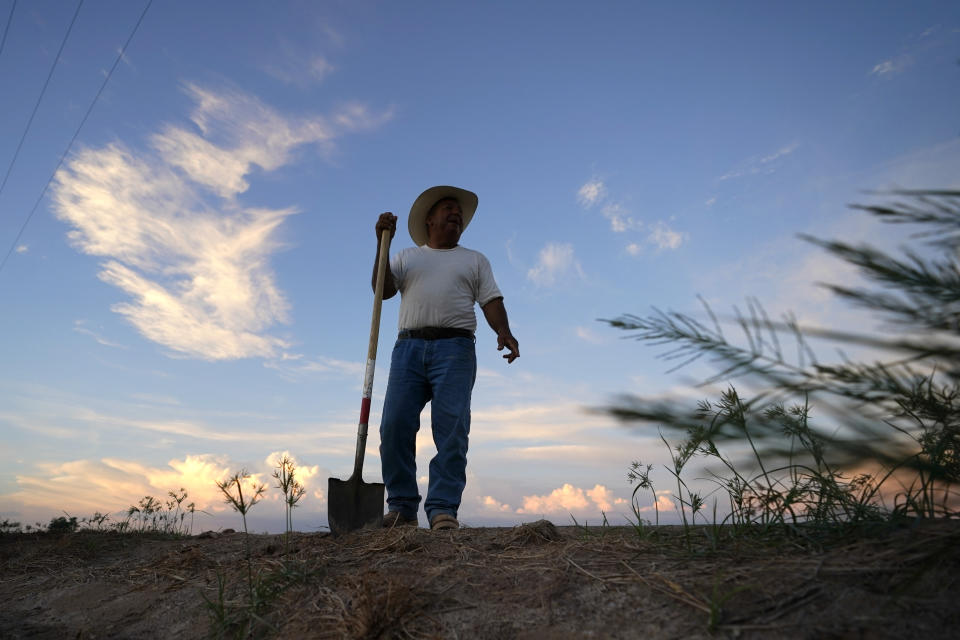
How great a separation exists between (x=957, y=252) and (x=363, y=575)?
200 centimetres

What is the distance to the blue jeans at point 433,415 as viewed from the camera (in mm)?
4137

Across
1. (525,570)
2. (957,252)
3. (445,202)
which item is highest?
(445,202)

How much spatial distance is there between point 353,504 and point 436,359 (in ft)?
3.59

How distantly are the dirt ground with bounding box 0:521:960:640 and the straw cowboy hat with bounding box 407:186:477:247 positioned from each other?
2.66 meters

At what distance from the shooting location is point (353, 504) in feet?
13.0

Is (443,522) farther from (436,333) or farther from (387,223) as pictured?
(387,223)

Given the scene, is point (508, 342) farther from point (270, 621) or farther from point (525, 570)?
point (270, 621)

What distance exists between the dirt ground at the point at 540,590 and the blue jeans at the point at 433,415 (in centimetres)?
83

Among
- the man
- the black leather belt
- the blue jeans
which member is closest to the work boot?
the man

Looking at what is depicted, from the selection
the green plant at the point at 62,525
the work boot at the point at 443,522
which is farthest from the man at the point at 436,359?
the green plant at the point at 62,525

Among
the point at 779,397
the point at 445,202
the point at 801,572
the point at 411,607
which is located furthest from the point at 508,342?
the point at 779,397

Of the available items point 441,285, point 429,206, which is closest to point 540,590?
point 441,285

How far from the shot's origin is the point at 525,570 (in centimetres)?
222

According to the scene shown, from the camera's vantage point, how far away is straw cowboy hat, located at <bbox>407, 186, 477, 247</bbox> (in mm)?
4983
